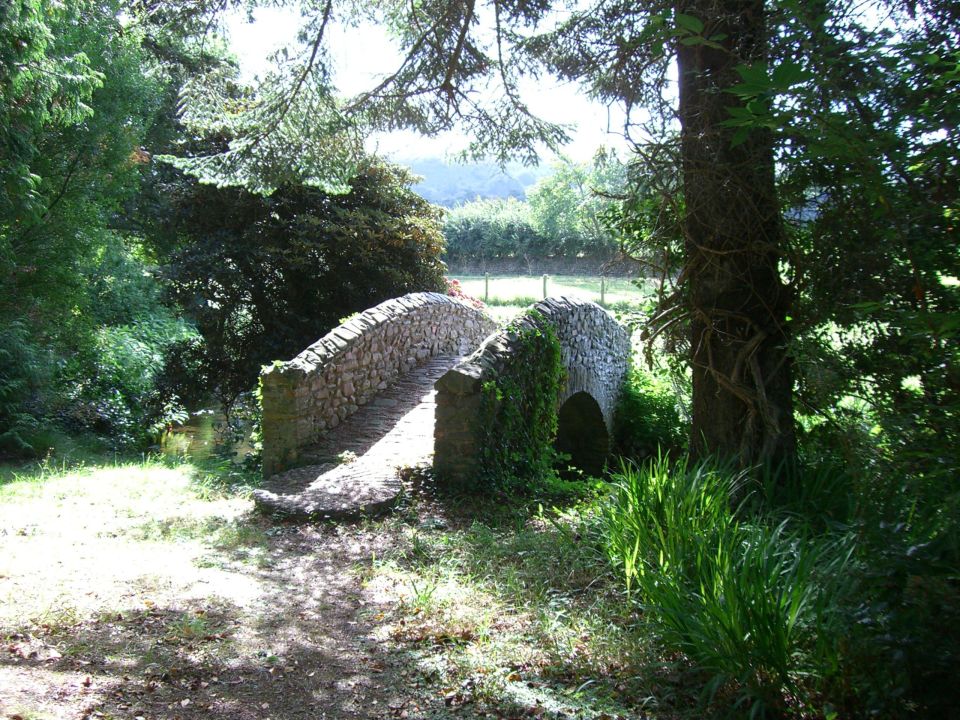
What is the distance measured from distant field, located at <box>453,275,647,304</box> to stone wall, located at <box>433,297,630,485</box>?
1270 cm

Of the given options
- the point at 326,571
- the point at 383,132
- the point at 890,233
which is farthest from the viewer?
the point at 383,132

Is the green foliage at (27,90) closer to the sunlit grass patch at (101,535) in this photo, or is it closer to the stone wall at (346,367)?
the sunlit grass patch at (101,535)

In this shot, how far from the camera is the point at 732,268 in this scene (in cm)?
596

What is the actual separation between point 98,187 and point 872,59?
33.4 feet

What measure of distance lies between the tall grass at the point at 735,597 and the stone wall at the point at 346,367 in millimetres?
4511

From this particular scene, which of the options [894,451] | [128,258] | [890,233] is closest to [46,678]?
[894,451]

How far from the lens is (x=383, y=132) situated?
28.5 ft

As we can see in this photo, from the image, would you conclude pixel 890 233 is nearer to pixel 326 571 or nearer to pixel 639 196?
pixel 639 196

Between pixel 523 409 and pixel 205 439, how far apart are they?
834 centimetres

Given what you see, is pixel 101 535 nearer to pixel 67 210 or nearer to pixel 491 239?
pixel 67 210

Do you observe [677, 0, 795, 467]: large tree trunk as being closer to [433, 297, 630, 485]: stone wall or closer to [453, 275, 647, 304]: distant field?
[433, 297, 630, 485]: stone wall

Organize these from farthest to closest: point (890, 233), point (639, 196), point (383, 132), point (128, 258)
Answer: point (128, 258)
point (383, 132)
point (639, 196)
point (890, 233)

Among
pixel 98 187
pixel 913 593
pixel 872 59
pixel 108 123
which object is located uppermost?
pixel 108 123

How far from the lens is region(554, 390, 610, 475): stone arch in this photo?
1206cm
